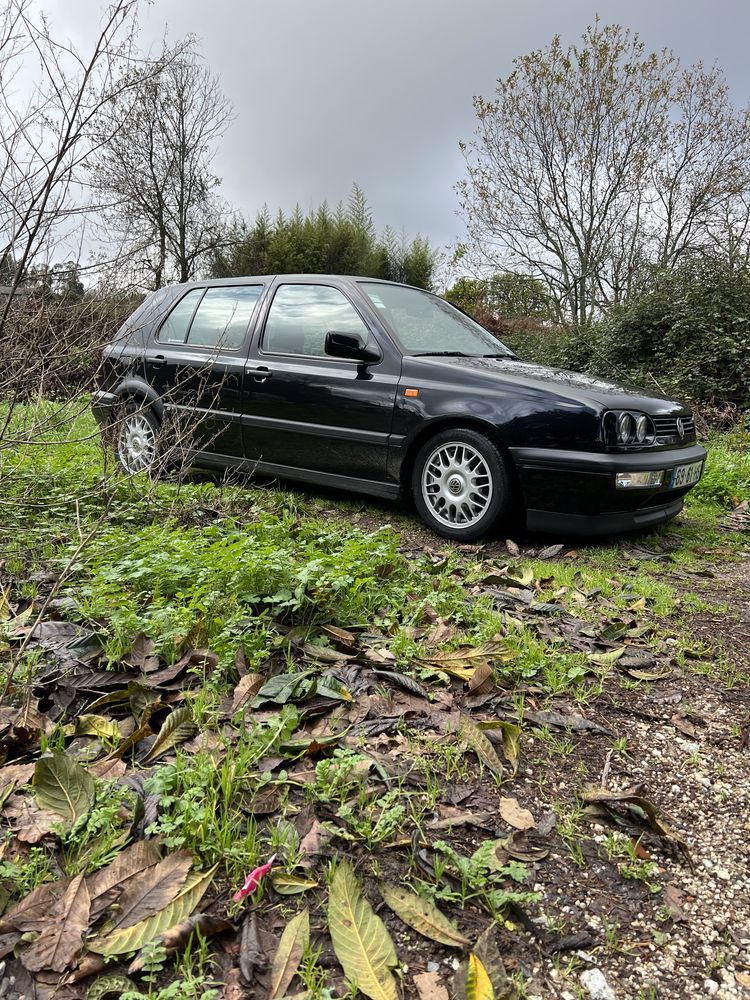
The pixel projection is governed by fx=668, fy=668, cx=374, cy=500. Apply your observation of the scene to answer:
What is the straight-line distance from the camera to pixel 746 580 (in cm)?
371

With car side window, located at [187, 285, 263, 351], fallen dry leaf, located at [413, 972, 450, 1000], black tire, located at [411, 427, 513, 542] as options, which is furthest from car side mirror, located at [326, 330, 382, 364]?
fallen dry leaf, located at [413, 972, 450, 1000]

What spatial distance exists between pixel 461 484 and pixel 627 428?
102 centimetres

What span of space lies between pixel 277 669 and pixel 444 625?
27.9 inches

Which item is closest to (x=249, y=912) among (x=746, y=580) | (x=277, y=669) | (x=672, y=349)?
(x=277, y=669)

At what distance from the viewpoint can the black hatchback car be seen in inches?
152

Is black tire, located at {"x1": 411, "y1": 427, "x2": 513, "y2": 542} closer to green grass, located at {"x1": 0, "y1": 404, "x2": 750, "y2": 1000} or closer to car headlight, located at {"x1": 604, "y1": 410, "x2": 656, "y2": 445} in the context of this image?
green grass, located at {"x1": 0, "y1": 404, "x2": 750, "y2": 1000}

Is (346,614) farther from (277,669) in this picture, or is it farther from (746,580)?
(746,580)

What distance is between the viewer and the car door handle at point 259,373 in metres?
4.93

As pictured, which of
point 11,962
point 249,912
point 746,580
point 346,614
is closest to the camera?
point 11,962

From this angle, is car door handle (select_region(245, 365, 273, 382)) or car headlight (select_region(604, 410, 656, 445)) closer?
car headlight (select_region(604, 410, 656, 445))

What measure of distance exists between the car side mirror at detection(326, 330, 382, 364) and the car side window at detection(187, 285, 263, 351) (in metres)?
Answer: 1.07

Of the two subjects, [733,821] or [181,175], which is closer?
[733,821]

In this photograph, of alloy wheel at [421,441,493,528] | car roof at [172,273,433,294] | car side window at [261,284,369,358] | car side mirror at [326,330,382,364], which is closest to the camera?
alloy wheel at [421,441,493,528]

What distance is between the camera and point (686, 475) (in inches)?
166
